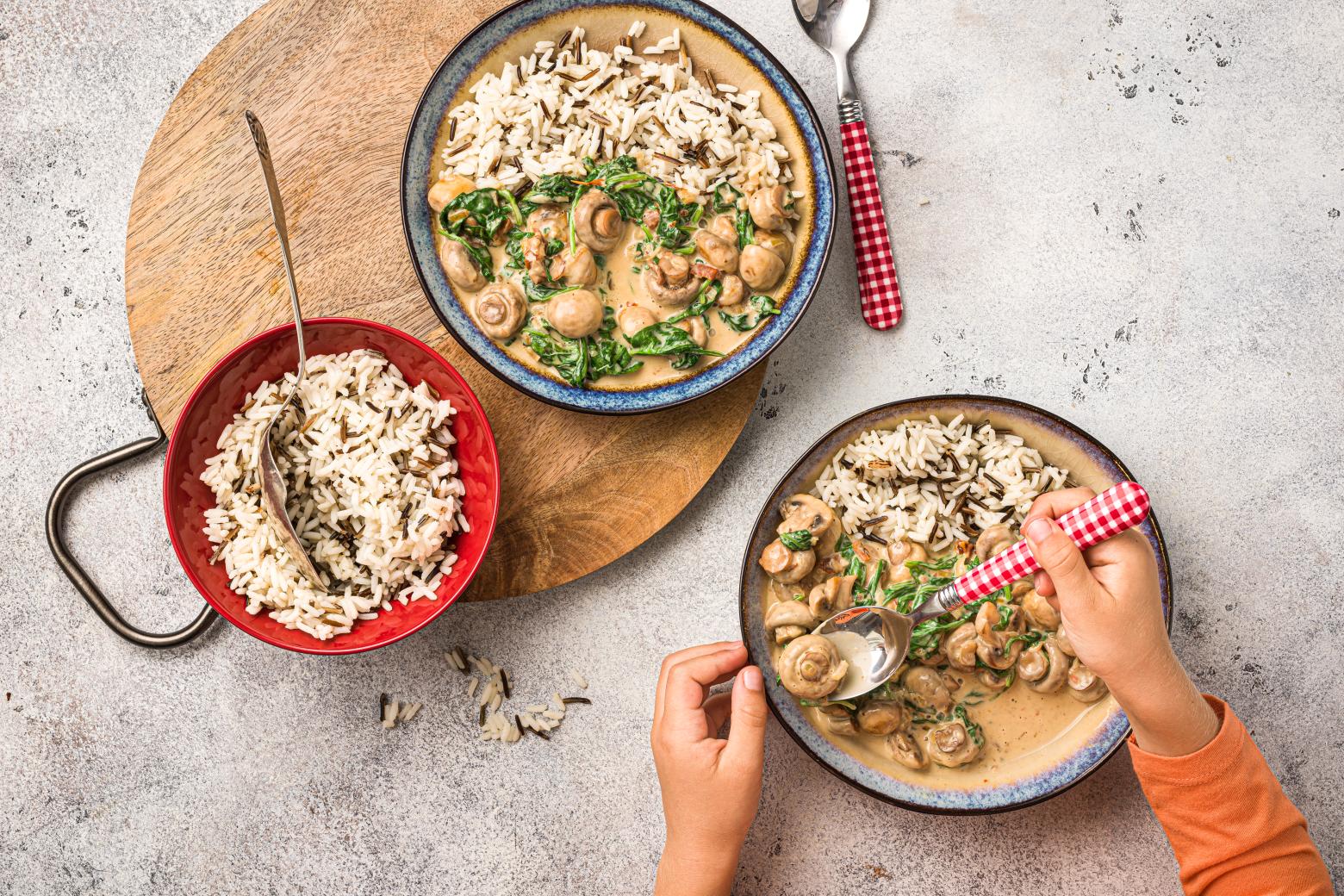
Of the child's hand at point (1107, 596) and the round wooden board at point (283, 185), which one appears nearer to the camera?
the child's hand at point (1107, 596)

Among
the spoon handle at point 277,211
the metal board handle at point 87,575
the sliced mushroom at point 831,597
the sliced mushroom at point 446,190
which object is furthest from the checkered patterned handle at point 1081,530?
the metal board handle at point 87,575

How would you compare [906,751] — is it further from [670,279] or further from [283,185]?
[283,185]

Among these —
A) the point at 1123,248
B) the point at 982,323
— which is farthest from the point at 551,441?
the point at 1123,248

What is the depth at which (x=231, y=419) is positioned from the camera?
2.56 metres

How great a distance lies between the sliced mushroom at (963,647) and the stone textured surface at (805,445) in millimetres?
689

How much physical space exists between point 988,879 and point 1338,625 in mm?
1502

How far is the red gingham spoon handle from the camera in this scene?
2107mm

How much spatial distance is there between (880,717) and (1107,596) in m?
0.76

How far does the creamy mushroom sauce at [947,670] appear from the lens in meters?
2.62

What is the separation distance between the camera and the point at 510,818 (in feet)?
9.86

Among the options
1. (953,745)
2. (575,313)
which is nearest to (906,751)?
(953,745)

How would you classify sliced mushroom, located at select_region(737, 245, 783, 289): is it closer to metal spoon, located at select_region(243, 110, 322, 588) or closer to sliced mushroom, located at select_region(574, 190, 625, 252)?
sliced mushroom, located at select_region(574, 190, 625, 252)

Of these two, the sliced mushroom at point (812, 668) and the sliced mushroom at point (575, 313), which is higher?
the sliced mushroom at point (575, 313)

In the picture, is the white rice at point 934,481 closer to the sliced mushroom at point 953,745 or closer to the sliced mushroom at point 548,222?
the sliced mushroom at point 953,745
